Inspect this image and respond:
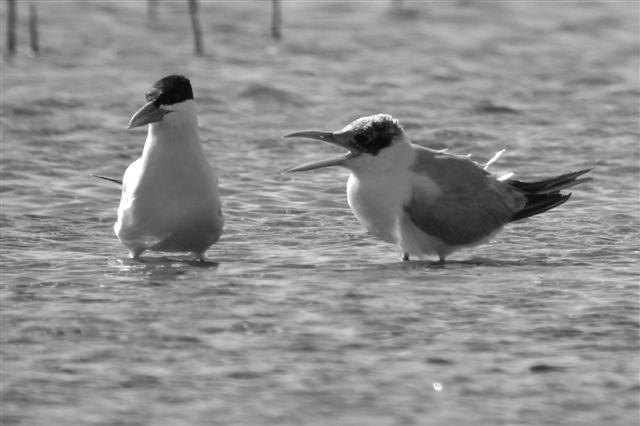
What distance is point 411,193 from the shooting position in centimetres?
955

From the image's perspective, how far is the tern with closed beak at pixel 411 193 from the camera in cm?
953

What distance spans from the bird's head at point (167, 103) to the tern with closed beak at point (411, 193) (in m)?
0.70

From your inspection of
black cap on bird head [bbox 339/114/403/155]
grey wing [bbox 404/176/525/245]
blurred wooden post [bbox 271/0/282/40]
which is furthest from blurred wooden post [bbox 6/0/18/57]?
grey wing [bbox 404/176/525/245]

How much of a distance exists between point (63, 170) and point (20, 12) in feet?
24.0

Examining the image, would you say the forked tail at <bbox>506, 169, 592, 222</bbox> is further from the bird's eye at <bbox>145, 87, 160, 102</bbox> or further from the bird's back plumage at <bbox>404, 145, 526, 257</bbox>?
the bird's eye at <bbox>145, 87, 160, 102</bbox>

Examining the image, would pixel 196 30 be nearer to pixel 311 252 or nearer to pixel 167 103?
pixel 311 252

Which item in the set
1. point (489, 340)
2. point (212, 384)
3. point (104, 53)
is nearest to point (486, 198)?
point (489, 340)

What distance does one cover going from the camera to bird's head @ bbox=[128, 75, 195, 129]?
30.8 ft

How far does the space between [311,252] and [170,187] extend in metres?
1.17

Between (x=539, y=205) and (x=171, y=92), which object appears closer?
(x=171, y=92)

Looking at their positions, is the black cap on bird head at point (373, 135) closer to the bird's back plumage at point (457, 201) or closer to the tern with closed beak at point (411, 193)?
the tern with closed beak at point (411, 193)

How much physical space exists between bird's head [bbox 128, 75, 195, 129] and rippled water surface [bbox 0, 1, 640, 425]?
919mm

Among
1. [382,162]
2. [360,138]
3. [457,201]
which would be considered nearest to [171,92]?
[360,138]

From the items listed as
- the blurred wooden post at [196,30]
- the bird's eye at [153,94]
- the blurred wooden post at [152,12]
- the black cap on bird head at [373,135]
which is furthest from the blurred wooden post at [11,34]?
the black cap on bird head at [373,135]
